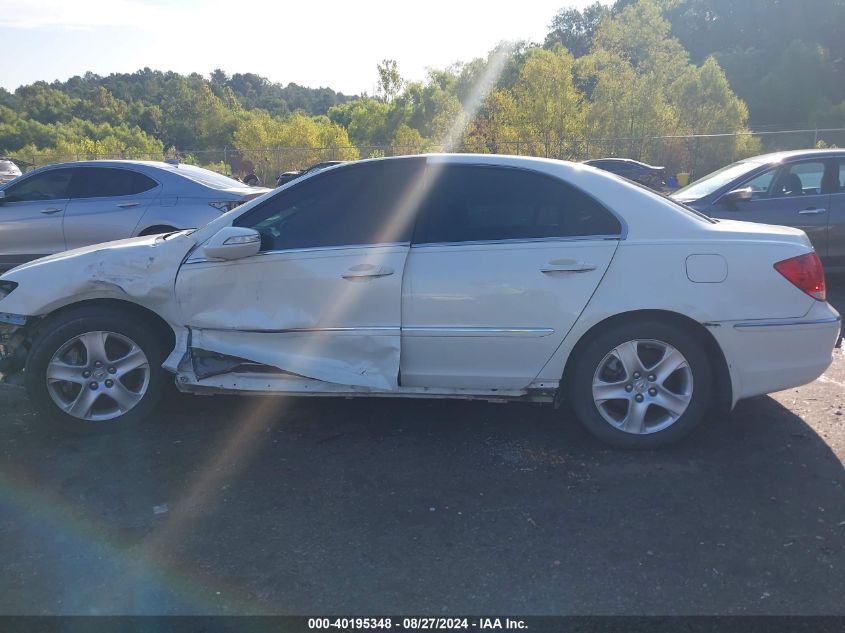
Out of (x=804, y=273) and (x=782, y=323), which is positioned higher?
(x=804, y=273)

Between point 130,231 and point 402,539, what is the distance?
6547 mm

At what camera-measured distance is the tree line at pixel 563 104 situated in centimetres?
2930

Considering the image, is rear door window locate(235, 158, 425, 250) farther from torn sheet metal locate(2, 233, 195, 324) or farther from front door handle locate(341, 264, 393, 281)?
torn sheet metal locate(2, 233, 195, 324)

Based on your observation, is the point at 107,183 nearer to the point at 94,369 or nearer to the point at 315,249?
the point at 94,369

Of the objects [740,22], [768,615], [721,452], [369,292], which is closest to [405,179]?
[369,292]

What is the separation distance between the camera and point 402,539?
3.21 meters

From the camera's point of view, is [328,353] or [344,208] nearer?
[328,353]

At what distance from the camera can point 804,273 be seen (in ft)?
13.0

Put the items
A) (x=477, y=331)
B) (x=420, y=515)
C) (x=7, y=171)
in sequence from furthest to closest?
(x=7, y=171)
(x=477, y=331)
(x=420, y=515)

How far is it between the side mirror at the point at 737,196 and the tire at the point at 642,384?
4.29 meters

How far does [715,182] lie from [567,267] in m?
5.01

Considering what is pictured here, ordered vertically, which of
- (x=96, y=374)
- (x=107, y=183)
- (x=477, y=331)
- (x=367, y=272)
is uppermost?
(x=107, y=183)

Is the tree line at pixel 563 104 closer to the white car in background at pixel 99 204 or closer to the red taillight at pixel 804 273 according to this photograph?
the white car in background at pixel 99 204

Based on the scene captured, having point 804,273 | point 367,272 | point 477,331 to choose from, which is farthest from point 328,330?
point 804,273
